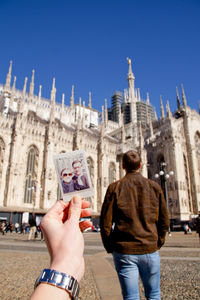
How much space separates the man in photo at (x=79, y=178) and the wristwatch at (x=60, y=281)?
25.1 inches

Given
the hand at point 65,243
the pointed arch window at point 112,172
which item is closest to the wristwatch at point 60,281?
the hand at point 65,243

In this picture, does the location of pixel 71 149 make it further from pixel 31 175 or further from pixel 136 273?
pixel 136 273

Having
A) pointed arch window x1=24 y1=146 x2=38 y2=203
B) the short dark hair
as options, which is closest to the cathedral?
pointed arch window x1=24 y1=146 x2=38 y2=203

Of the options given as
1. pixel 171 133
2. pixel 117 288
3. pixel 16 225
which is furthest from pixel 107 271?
pixel 171 133

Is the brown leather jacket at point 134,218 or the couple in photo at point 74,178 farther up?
the couple in photo at point 74,178

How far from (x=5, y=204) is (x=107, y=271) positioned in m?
21.2

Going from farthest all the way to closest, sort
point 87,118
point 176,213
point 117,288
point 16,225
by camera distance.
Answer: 1. point 87,118
2. point 176,213
3. point 16,225
4. point 117,288

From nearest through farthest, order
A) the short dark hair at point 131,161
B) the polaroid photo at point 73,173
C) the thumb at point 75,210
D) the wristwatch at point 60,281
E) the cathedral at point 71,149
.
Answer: the wristwatch at point 60,281 → the thumb at point 75,210 → the polaroid photo at point 73,173 → the short dark hair at point 131,161 → the cathedral at point 71,149

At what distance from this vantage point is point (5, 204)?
2283cm

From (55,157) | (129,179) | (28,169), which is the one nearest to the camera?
(55,157)

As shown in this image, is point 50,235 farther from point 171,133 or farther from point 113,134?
point 113,134

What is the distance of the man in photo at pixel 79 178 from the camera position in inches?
58.0

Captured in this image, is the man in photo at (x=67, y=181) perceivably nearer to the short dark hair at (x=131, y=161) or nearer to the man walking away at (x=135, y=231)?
the man walking away at (x=135, y=231)

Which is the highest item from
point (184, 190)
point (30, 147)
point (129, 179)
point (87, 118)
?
point (87, 118)
